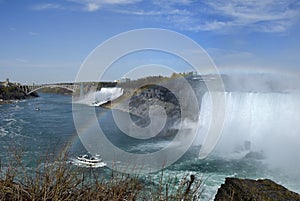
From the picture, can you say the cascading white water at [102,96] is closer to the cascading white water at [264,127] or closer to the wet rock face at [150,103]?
the wet rock face at [150,103]

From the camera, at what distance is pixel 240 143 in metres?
14.9

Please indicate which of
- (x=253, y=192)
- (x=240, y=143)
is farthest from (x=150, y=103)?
(x=253, y=192)

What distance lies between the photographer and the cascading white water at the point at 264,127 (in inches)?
501

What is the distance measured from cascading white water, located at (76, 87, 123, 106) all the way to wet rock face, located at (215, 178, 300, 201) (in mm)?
36299

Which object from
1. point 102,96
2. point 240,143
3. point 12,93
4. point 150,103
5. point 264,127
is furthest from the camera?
point 12,93

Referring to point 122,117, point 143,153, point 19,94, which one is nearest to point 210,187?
point 143,153

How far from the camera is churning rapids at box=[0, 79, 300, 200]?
402 inches

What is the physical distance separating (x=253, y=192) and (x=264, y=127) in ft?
38.7

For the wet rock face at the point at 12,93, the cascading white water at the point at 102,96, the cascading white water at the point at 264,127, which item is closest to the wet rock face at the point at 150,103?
the cascading white water at the point at 264,127

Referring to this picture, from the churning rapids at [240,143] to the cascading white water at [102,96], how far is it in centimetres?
2242

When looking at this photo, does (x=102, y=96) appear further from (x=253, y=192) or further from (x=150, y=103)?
(x=253, y=192)

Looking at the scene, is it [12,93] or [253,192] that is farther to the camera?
[12,93]

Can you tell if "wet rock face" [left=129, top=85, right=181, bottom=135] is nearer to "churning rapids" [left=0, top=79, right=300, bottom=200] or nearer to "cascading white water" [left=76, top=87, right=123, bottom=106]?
"churning rapids" [left=0, top=79, right=300, bottom=200]

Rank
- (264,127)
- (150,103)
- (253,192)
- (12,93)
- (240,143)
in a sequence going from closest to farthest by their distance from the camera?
1. (253,192)
2. (264,127)
3. (240,143)
4. (150,103)
5. (12,93)
